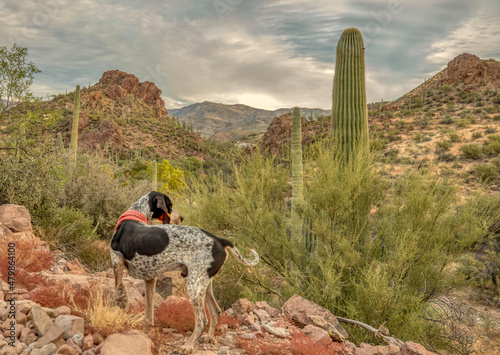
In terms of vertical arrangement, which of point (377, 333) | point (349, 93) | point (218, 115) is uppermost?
point (218, 115)

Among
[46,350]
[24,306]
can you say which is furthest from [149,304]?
[24,306]

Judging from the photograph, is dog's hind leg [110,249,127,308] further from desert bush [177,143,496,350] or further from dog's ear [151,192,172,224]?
desert bush [177,143,496,350]

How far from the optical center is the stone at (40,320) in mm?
3445

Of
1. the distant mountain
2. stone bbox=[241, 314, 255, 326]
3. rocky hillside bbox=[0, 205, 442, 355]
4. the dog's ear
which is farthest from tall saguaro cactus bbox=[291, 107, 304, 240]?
the distant mountain

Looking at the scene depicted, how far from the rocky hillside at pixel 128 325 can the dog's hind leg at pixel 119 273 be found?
0.40 feet

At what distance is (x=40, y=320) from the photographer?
11.5 feet

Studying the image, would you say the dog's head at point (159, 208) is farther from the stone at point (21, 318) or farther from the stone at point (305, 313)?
the stone at point (305, 313)

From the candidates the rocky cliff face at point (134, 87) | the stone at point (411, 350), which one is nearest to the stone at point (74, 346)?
the stone at point (411, 350)

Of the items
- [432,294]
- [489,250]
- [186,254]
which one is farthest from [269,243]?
[489,250]

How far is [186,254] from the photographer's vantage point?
140 inches

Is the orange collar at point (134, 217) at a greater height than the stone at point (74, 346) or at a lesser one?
greater

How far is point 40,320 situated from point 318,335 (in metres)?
3.11

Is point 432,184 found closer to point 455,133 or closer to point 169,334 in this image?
point 169,334

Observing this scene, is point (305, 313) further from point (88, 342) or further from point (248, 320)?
point (88, 342)
